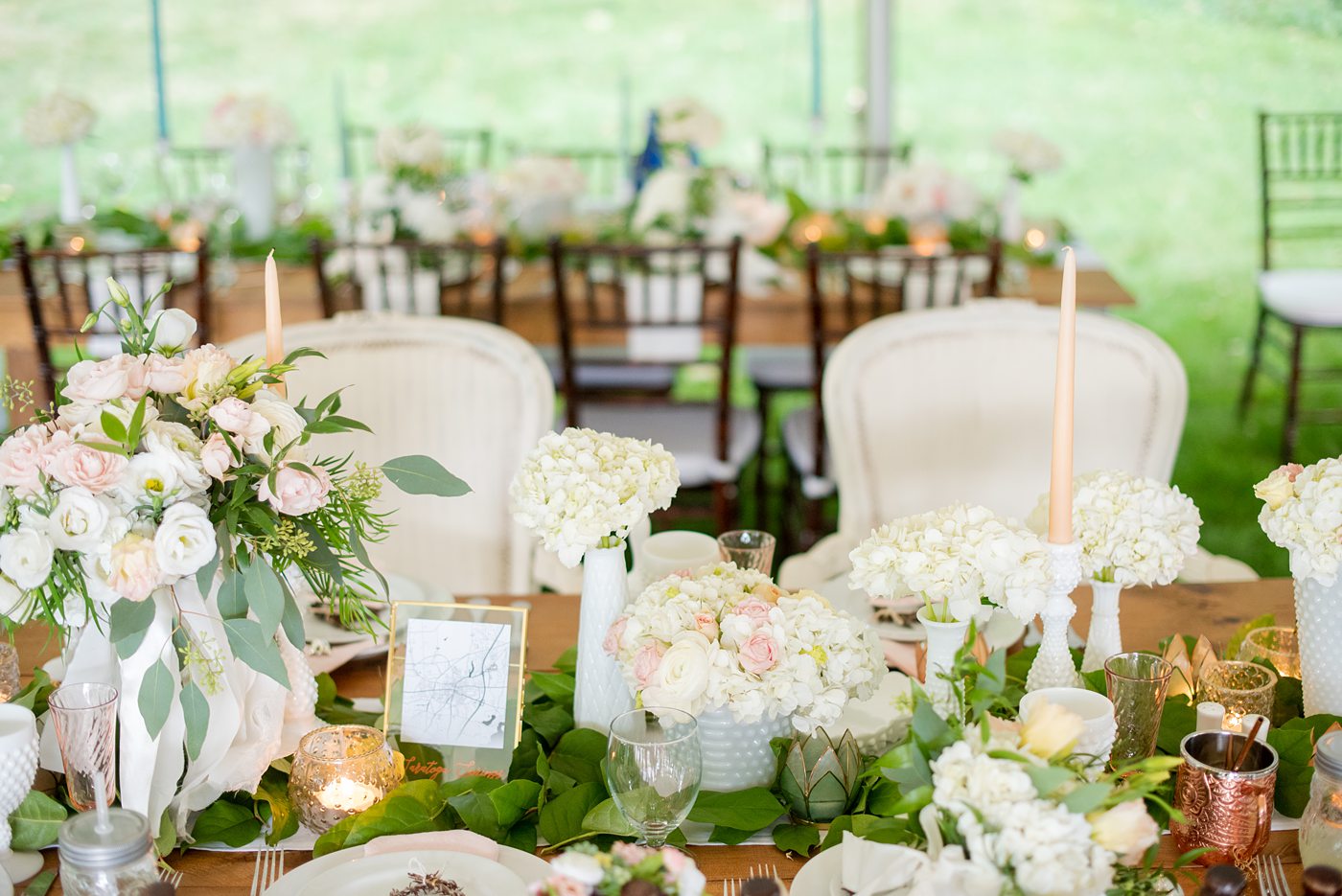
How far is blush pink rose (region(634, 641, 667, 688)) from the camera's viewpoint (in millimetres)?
1096

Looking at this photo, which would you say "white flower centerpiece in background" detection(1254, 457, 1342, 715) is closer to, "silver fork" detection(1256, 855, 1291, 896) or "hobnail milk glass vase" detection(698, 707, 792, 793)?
"silver fork" detection(1256, 855, 1291, 896)

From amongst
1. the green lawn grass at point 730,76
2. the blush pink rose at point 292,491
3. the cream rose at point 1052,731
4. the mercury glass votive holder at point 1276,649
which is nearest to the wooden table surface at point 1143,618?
the mercury glass votive holder at point 1276,649

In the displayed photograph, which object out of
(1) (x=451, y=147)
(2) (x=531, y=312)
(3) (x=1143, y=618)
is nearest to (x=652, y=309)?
(2) (x=531, y=312)

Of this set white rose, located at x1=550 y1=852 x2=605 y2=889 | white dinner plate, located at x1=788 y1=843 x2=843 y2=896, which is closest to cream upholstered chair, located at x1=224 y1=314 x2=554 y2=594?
white dinner plate, located at x1=788 y1=843 x2=843 y2=896

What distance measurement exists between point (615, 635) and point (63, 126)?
9.40ft

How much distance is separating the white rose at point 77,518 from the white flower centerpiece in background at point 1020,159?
8.64 feet

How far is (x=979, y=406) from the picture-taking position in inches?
78.2

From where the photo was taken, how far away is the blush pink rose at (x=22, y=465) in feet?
3.34

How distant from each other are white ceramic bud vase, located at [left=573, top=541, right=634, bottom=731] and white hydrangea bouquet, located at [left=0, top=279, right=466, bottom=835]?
153mm

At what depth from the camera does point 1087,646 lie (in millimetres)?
1283

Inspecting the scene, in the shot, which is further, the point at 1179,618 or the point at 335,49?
the point at 335,49

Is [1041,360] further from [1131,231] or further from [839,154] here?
[1131,231]

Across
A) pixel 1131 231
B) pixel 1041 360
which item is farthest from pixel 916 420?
pixel 1131 231

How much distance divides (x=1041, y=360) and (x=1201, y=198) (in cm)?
492
